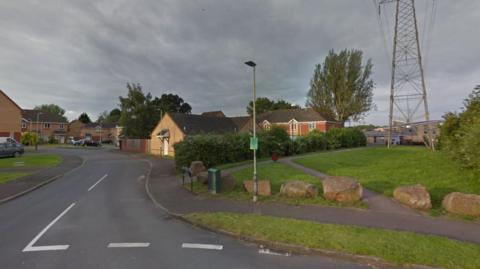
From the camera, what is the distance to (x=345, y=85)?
49.2 metres

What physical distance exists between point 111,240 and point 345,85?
4993 cm

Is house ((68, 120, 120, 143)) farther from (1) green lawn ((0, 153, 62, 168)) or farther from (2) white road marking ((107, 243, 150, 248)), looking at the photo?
(2) white road marking ((107, 243, 150, 248))

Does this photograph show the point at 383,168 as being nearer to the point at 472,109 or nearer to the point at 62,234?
the point at 472,109

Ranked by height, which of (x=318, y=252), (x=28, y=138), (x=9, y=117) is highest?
(x=9, y=117)

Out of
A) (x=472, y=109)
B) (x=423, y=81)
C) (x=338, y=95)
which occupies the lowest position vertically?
(x=472, y=109)

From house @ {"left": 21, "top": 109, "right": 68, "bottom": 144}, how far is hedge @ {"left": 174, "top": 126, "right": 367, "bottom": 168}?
69.0 m

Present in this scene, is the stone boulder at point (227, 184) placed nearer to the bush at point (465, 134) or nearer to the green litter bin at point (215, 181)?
the green litter bin at point (215, 181)

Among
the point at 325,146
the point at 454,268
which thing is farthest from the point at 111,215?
the point at 325,146

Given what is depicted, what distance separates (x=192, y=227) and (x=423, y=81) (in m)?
26.0

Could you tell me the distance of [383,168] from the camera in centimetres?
1426

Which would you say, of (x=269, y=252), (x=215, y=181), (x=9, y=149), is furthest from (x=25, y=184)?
(x=9, y=149)

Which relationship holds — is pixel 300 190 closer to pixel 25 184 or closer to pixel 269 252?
pixel 269 252

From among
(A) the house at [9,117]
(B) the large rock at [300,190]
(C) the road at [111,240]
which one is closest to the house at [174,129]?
(C) the road at [111,240]

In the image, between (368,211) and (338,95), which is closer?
(368,211)
